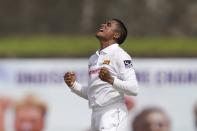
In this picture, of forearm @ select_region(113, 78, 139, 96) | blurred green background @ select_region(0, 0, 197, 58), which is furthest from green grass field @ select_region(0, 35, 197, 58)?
forearm @ select_region(113, 78, 139, 96)

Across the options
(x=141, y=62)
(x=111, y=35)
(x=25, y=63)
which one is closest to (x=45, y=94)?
(x=25, y=63)

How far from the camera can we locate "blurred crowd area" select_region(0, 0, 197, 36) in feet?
55.1

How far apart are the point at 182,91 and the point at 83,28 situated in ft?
7.38

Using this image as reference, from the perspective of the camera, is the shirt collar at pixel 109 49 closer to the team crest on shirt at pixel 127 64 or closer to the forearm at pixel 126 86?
the team crest on shirt at pixel 127 64

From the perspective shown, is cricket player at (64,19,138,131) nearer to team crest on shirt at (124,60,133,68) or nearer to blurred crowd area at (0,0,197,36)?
team crest on shirt at (124,60,133,68)

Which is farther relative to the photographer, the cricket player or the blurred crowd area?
the blurred crowd area

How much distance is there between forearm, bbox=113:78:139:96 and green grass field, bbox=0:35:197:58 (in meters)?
7.09

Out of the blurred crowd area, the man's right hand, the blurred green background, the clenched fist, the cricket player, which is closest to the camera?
the clenched fist

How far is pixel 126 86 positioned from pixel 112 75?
22cm

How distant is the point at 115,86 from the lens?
8.41 metres

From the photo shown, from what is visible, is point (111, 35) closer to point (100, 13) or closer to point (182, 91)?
point (182, 91)

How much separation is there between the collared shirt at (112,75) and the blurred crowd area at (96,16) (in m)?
7.90

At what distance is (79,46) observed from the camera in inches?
639

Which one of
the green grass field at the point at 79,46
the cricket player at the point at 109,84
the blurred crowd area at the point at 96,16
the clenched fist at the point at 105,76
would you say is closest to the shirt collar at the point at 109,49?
the cricket player at the point at 109,84
